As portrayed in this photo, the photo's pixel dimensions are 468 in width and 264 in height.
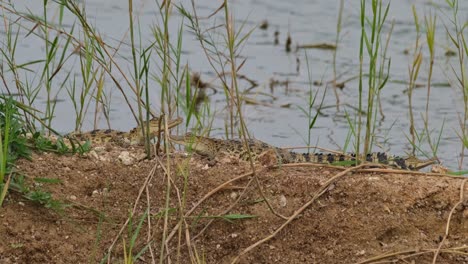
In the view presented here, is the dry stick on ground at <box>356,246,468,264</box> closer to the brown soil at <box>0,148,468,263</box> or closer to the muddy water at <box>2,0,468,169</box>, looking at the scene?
the brown soil at <box>0,148,468,263</box>

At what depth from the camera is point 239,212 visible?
485 centimetres

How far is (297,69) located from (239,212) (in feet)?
22.4

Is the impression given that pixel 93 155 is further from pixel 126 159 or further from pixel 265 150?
pixel 265 150

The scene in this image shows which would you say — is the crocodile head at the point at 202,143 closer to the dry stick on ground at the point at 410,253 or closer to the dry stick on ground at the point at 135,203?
the dry stick on ground at the point at 135,203

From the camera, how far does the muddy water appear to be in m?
9.51

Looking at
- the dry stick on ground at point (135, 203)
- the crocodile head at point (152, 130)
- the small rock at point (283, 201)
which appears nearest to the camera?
the dry stick on ground at point (135, 203)

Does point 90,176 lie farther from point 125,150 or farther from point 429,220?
point 429,220

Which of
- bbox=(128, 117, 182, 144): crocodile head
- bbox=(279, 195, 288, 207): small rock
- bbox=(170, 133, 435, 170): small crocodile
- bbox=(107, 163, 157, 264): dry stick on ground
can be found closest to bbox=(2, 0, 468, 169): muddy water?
bbox=(170, 133, 435, 170): small crocodile

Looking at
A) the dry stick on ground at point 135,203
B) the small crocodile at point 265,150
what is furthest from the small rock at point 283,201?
the small crocodile at point 265,150

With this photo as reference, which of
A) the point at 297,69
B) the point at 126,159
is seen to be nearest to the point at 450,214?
the point at 126,159

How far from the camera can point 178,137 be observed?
677cm

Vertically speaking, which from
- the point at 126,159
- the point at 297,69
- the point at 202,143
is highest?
the point at 126,159

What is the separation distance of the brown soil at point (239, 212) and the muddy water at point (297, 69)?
136 inches

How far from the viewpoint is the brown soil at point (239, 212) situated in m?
4.65
